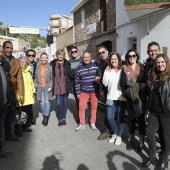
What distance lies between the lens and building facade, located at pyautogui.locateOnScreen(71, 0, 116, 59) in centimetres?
1267

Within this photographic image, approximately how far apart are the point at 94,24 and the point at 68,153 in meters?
12.3

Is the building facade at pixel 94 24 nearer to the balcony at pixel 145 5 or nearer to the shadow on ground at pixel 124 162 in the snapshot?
the balcony at pixel 145 5

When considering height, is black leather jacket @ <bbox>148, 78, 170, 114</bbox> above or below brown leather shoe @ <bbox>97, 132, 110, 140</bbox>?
above

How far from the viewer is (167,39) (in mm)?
8250

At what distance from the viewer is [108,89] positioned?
440cm

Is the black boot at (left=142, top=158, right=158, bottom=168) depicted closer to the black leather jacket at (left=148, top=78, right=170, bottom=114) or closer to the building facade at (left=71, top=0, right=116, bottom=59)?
the black leather jacket at (left=148, top=78, right=170, bottom=114)

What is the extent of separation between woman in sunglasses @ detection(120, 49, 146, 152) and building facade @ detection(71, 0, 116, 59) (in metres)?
8.70

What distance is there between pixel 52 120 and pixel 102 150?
8.45 ft

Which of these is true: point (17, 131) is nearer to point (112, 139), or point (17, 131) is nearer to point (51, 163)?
point (51, 163)

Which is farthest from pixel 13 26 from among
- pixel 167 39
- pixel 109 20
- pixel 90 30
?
pixel 167 39

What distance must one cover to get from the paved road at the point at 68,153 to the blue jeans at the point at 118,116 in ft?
0.96

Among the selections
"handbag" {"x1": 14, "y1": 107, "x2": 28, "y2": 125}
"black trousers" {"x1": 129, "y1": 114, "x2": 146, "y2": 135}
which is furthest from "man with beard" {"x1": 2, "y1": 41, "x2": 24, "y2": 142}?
"black trousers" {"x1": 129, "y1": 114, "x2": 146, "y2": 135}

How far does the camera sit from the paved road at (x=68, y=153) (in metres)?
3.54

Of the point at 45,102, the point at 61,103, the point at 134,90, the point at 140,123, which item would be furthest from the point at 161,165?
the point at 45,102
